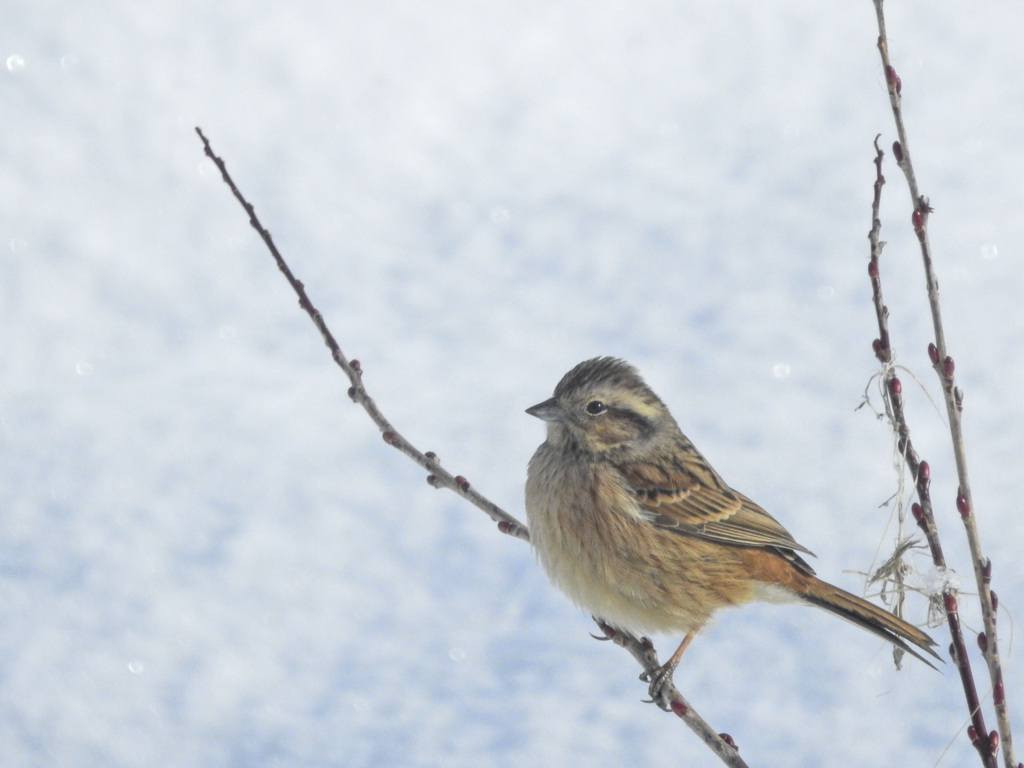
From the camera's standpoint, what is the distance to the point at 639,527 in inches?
217

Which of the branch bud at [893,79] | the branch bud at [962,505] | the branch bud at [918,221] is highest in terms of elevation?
the branch bud at [893,79]

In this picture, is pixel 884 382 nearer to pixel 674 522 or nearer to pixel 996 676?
pixel 996 676

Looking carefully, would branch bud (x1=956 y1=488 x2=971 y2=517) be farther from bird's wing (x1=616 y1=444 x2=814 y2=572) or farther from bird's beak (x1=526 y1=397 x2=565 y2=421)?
bird's beak (x1=526 y1=397 x2=565 y2=421)

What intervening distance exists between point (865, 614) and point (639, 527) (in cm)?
123

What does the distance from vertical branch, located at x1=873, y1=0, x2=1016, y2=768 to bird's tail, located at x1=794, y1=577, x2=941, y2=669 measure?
734 millimetres

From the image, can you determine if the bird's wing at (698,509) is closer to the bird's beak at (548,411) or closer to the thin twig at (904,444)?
the bird's beak at (548,411)

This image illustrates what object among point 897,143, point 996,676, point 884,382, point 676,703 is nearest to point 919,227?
point 897,143

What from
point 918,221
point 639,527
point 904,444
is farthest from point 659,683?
point 918,221

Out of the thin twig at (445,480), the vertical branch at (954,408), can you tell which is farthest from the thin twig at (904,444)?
the thin twig at (445,480)

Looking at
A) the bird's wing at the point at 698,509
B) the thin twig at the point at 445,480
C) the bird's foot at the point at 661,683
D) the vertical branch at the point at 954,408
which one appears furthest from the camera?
the bird's wing at the point at 698,509

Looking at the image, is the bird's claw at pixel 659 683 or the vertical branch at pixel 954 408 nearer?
the vertical branch at pixel 954 408

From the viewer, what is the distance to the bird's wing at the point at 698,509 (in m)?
5.62

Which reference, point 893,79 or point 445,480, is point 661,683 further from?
point 893,79

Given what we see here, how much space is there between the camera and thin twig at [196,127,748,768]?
4.06 meters
